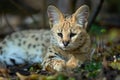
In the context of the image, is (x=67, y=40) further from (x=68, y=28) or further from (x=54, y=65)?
(x=54, y=65)

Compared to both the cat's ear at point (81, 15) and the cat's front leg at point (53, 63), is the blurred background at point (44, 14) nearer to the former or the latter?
the cat's ear at point (81, 15)

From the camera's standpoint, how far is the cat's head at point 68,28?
20.8 ft

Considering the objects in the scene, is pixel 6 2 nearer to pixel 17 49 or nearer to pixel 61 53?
pixel 17 49

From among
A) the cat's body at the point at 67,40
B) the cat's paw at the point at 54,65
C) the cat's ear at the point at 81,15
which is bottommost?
the cat's paw at the point at 54,65

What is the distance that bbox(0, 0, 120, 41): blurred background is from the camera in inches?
350

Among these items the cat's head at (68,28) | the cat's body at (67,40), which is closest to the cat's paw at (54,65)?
the cat's body at (67,40)

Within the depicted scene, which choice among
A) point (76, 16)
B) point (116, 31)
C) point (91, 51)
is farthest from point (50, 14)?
point (116, 31)

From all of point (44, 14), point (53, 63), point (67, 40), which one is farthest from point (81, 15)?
point (44, 14)

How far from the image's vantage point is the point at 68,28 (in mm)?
6453

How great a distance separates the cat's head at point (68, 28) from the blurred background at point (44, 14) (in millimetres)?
1047

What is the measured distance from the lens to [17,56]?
7898 millimetres

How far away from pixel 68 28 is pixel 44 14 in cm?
401

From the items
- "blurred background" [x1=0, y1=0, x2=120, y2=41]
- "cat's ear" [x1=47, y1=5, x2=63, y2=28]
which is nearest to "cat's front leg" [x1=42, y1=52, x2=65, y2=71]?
"cat's ear" [x1=47, y1=5, x2=63, y2=28]

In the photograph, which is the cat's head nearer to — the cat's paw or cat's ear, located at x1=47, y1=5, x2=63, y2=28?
cat's ear, located at x1=47, y1=5, x2=63, y2=28
